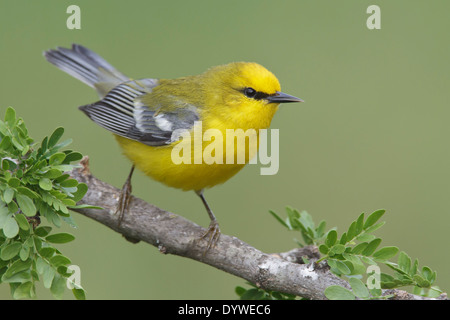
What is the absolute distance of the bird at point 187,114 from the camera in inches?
156

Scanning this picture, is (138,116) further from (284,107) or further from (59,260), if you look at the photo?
(284,107)

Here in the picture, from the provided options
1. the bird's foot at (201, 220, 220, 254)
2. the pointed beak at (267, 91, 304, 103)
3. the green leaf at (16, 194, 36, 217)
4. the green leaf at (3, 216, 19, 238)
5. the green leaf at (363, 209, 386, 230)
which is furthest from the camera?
the pointed beak at (267, 91, 304, 103)

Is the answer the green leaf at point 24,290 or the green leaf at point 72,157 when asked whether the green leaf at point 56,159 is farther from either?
the green leaf at point 24,290

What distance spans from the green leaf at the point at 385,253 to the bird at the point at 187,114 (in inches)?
47.0

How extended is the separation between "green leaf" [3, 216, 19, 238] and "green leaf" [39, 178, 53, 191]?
0.19 metres

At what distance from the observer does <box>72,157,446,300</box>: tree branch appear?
2.89 meters

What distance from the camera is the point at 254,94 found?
4.09m


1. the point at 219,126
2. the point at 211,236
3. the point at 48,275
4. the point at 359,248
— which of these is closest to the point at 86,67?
the point at 219,126

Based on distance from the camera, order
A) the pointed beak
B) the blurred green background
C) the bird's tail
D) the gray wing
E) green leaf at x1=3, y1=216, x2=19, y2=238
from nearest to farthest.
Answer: green leaf at x1=3, y1=216, x2=19, y2=238 → the pointed beak → the gray wing → the bird's tail → the blurred green background

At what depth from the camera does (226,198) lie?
6172mm

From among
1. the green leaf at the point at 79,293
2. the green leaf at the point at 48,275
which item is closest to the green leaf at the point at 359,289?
the green leaf at the point at 79,293

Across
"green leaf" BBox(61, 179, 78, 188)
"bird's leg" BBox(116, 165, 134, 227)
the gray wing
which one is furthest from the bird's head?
"green leaf" BBox(61, 179, 78, 188)

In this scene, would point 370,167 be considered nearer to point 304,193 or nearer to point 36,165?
point 304,193

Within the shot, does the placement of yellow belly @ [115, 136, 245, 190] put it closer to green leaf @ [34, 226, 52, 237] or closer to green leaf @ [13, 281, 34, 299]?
green leaf @ [34, 226, 52, 237]
